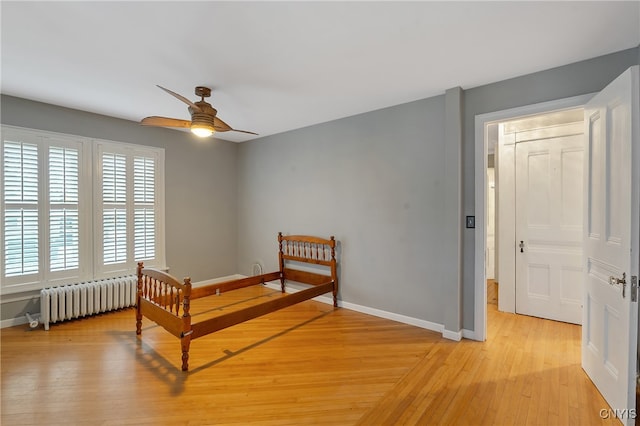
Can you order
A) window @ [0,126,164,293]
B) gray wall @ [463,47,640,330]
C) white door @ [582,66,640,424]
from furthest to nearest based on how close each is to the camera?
window @ [0,126,164,293], gray wall @ [463,47,640,330], white door @ [582,66,640,424]

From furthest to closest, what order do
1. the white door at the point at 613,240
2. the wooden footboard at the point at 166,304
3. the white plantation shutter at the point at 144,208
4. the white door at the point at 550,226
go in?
the white plantation shutter at the point at 144,208
the white door at the point at 550,226
the wooden footboard at the point at 166,304
the white door at the point at 613,240

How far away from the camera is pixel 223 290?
3947 mm

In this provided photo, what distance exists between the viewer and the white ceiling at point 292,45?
6.13 ft

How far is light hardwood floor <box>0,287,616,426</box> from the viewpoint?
198cm

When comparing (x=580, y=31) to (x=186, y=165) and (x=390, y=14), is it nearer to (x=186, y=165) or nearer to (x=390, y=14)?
(x=390, y=14)

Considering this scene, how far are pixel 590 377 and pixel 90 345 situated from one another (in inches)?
181

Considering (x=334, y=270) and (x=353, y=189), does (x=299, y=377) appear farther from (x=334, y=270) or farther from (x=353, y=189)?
(x=353, y=189)

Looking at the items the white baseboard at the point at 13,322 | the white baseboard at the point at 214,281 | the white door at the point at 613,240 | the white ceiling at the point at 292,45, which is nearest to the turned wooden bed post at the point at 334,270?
the white ceiling at the point at 292,45

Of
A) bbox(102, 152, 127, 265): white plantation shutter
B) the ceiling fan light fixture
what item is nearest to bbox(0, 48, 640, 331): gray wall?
bbox(102, 152, 127, 265): white plantation shutter

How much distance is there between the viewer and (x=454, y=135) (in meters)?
3.07

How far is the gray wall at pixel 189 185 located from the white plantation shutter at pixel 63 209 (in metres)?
0.39

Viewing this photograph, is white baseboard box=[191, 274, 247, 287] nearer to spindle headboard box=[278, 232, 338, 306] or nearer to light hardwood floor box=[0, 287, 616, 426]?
spindle headboard box=[278, 232, 338, 306]

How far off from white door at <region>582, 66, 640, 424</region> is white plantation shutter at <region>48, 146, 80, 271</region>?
17.8 feet

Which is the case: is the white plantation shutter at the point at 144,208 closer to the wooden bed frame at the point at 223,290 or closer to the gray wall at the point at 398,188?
the wooden bed frame at the point at 223,290
